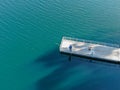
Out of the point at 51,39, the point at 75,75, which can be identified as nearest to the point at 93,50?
the point at 75,75

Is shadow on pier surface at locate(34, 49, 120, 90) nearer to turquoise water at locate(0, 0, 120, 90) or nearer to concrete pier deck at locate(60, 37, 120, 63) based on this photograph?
turquoise water at locate(0, 0, 120, 90)

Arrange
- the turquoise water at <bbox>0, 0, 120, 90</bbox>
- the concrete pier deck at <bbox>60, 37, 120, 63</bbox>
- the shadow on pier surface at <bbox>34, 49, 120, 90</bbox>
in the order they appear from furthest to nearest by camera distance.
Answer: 1. the concrete pier deck at <bbox>60, 37, 120, 63</bbox>
2. the turquoise water at <bbox>0, 0, 120, 90</bbox>
3. the shadow on pier surface at <bbox>34, 49, 120, 90</bbox>

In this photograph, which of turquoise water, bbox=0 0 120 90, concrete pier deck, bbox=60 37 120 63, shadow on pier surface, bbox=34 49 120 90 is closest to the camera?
shadow on pier surface, bbox=34 49 120 90

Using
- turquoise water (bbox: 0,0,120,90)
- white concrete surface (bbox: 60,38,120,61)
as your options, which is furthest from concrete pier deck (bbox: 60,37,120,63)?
turquoise water (bbox: 0,0,120,90)

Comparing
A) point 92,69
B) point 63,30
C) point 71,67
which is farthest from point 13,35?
point 92,69

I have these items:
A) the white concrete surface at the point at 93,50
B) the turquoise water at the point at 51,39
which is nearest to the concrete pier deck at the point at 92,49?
the white concrete surface at the point at 93,50

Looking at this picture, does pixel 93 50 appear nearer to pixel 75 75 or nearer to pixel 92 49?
pixel 92 49

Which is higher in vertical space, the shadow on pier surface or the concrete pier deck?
the concrete pier deck
